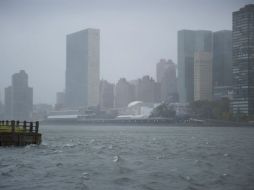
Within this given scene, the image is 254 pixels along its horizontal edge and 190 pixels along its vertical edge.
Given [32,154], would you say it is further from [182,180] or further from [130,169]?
[182,180]

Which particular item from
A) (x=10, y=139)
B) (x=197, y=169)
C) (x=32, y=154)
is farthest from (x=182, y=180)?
(x=10, y=139)

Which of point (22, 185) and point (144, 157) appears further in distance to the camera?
point (144, 157)

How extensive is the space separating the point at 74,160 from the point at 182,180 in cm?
Answer: 1804

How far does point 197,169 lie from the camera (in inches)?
1887

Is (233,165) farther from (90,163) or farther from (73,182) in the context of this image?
(73,182)

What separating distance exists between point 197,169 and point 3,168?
56.0 feet

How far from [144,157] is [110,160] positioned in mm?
5786

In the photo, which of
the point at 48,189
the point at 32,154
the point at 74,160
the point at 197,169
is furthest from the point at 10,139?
the point at 48,189

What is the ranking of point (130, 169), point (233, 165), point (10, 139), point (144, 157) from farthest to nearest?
1. point (10, 139)
2. point (144, 157)
3. point (233, 165)
4. point (130, 169)

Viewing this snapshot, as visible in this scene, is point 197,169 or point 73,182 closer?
point 73,182

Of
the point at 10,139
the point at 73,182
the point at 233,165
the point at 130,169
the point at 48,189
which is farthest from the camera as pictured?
the point at 10,139

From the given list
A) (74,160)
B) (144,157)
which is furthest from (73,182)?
(144,157)

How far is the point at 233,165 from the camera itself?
51.5 metres

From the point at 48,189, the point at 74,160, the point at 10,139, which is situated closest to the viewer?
the point at 48,189
